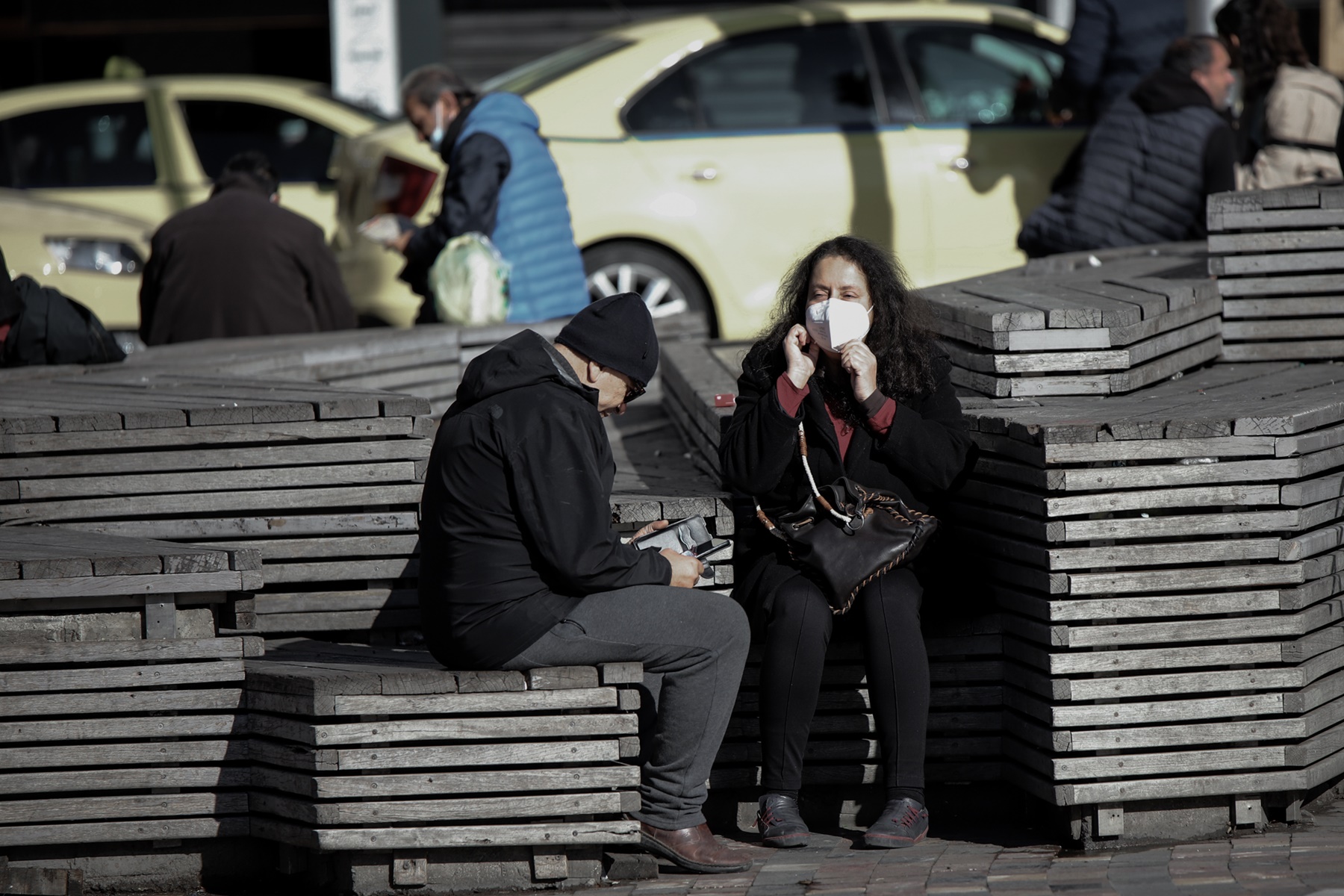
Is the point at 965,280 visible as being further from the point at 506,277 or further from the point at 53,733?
the point at 53,733

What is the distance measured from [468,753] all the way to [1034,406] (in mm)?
1758

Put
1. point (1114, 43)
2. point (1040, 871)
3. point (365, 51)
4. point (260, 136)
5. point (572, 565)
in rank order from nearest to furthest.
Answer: point (572, 565), point (1040, 871), point (1114, 43), point (260, 136), point (365, 51)

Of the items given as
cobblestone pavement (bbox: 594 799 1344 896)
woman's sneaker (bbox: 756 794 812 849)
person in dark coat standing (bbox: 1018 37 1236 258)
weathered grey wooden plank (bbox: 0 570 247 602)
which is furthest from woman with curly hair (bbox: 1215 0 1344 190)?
weathered grey wooden plank (bbox: 0 570 247 602)

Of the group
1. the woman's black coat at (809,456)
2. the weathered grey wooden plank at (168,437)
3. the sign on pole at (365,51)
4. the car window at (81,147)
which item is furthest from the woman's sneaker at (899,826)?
the sign on pole at (365,51)

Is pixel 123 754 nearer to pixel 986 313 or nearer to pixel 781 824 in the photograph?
pixel 781 824

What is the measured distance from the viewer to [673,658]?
4.04m

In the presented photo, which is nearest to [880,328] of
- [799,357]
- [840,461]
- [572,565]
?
[799,357]

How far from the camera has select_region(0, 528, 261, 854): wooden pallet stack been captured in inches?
160

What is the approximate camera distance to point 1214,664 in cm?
414

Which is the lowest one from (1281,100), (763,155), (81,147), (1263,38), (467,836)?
(467,836)

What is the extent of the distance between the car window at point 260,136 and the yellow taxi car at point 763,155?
5.89 ft

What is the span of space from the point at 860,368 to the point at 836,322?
0.51ft

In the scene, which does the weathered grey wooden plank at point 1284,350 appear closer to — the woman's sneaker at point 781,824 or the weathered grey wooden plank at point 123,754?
the woman's sneaker at point 781,824

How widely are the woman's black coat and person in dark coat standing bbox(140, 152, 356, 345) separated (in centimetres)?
328
